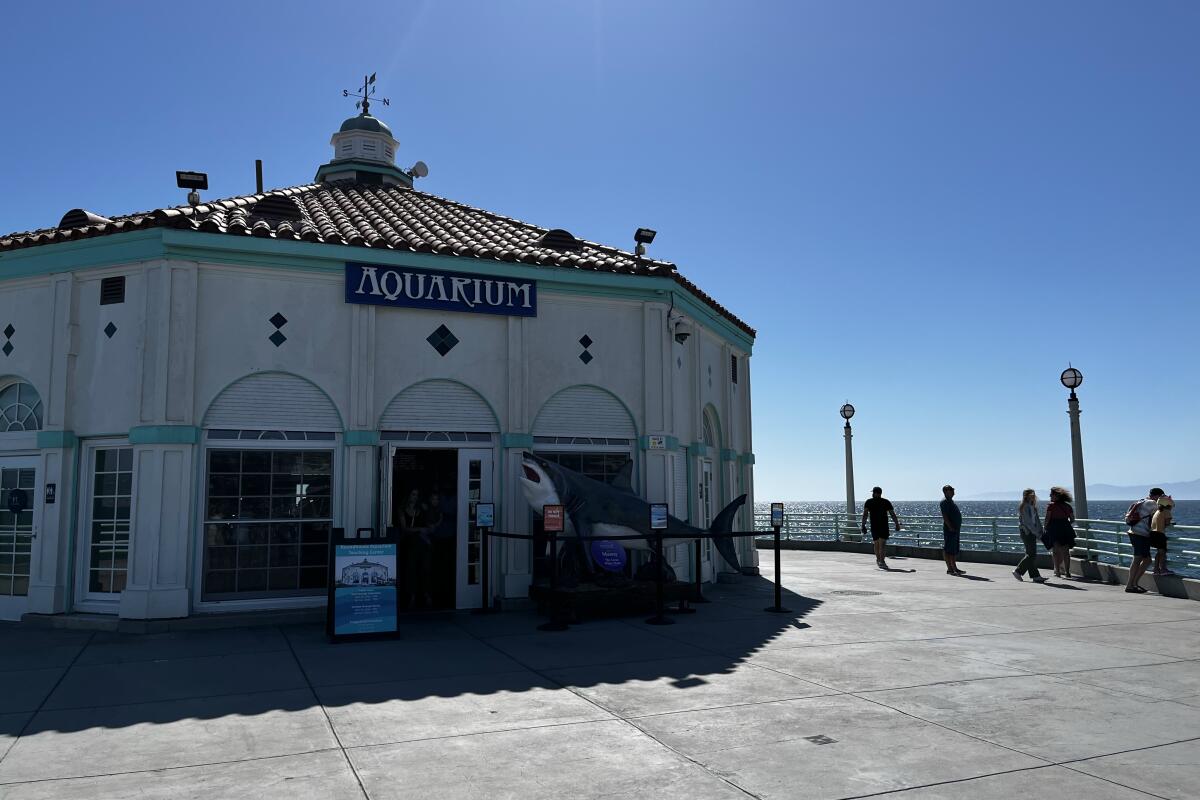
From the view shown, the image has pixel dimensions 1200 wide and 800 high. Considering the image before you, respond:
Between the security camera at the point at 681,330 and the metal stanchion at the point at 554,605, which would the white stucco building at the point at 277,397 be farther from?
the metal stanchion at the point at 554,605

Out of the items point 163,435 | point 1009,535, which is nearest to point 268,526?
point 163,435

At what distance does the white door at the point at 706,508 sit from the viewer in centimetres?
1596

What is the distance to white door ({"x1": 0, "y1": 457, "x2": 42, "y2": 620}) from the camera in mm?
12102

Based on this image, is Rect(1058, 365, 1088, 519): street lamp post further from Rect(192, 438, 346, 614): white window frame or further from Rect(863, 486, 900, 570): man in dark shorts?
Rect(192, 438, 346, 614): white window frame

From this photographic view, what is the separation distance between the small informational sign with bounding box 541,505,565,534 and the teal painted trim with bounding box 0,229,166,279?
6302mm

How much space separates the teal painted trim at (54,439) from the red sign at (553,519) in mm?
6717

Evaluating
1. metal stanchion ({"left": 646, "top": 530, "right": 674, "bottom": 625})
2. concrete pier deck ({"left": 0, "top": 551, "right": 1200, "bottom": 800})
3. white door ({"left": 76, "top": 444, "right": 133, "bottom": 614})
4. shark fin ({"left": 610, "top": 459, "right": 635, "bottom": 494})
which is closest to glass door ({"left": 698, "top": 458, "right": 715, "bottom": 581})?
shark fin ({"left": 610, "top": 459, "right": 635, "bottom": 494})

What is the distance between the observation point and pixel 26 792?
5.23m

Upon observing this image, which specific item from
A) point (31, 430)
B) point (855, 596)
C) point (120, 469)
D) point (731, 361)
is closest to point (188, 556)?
point (120, 469)

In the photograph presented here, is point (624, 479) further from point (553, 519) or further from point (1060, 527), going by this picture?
point (1060, 527)

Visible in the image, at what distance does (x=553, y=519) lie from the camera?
37.3 feet

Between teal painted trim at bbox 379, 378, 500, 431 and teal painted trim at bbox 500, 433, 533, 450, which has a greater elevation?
teal painted trim at bbox 379, 378, 500, 431

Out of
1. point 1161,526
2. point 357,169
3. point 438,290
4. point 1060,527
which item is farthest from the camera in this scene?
point 357,169

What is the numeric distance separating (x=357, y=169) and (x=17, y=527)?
10.2 meters
